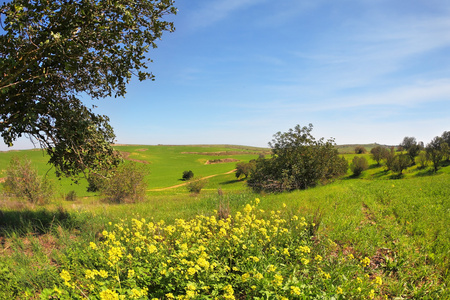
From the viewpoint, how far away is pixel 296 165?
18188 millimetres

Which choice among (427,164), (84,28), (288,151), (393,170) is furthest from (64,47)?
(427,164)

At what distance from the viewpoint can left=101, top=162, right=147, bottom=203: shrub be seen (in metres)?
22.1

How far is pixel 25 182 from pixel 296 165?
2466 cm

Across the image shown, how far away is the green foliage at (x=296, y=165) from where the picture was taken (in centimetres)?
1783

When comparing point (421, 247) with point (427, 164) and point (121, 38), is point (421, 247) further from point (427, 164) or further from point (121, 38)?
point (427, 164)

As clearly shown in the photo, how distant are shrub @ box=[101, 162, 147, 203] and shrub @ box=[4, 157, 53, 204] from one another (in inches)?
203

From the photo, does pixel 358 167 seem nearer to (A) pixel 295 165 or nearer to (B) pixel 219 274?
(A) pixel 295 165

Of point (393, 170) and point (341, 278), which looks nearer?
point (341, 278)

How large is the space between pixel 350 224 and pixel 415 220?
232 cm

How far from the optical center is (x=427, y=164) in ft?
188

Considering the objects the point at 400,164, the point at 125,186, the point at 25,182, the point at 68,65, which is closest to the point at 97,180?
the point at 125,186

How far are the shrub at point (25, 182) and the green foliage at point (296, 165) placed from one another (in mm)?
19607

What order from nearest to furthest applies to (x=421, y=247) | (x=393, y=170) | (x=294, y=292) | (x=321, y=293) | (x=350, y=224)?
1. (x=294, y=292)
2. (x=321, y=293)
3. (x=421, y=247)
4. (x=350, y=224)
5. (x=393, y=170)

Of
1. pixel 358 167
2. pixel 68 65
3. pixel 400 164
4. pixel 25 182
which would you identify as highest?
pixel 68 65
